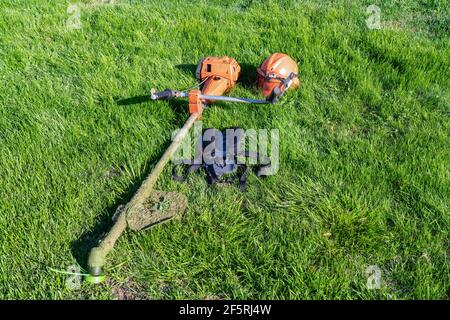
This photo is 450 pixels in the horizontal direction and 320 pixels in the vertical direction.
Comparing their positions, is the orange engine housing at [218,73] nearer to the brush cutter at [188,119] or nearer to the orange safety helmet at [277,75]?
the brush cutter at [188,119]

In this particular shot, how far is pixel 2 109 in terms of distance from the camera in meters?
3.92

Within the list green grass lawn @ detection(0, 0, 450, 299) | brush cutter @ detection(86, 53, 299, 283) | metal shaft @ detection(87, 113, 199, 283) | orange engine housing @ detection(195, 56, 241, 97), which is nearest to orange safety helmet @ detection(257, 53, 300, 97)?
brush cutter @ detection(86, 53, 299, 283)

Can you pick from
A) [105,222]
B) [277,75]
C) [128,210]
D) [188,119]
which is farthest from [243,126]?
[105,222]

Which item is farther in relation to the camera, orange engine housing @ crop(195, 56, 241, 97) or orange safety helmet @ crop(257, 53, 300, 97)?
orange engine housing @ crop(195, 56, 241, 97)

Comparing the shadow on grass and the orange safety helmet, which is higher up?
the orange safety helmet

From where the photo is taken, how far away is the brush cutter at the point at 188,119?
2713 millimetres

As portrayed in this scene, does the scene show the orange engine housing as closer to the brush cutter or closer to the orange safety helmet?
the brush cutter

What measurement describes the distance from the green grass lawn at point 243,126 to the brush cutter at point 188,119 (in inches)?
3.8

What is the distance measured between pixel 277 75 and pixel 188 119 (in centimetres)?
87

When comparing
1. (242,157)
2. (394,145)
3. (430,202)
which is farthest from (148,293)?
(394,145)

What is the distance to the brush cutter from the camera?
2713mm

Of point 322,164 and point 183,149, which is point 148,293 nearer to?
point 183,149

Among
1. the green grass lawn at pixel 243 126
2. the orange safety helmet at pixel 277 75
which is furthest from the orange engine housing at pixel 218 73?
the orange safety helmet at pixel 277 75

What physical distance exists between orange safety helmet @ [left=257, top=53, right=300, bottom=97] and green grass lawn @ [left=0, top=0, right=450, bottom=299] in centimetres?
14
